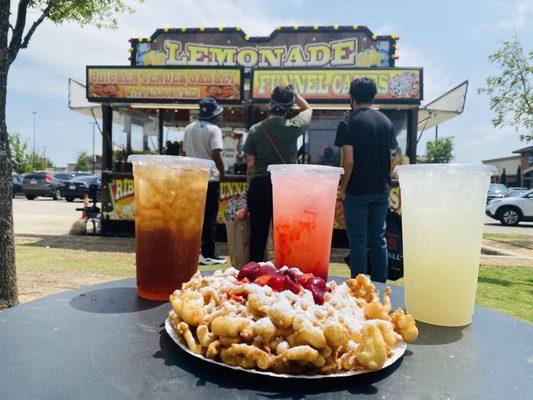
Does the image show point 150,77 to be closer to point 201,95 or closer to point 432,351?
point 201,95

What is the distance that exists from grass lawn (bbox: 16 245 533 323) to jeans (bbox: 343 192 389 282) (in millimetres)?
1532

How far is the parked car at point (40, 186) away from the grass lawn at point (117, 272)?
1758 cm

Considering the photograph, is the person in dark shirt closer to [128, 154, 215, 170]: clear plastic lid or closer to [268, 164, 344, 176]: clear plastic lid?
[268, 164, 344, 176]: clear plastic lid

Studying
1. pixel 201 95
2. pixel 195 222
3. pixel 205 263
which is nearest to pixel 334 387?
pixel 195 222

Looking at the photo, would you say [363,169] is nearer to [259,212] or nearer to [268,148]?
[268,148]

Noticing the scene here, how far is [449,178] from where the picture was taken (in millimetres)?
1229

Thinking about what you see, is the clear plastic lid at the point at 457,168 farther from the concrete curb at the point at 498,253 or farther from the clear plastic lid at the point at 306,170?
the concrete curb at the point at 498,253

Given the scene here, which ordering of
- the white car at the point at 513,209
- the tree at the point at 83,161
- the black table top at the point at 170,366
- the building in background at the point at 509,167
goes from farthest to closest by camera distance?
1. the tree at the point at 83,161
2. the building in background at the point at 509,167
3. the white car at the point at 513,209
4. the black table top at the point at 170,366

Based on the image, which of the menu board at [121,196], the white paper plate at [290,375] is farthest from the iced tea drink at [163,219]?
the menu board at [121,196]

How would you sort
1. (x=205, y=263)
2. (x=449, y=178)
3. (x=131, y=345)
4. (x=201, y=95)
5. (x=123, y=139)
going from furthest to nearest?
(x=123, y=139) → (x=201, y=95) → (x=205, y=263) → (x=449, y=178) → (x=131, y=345)

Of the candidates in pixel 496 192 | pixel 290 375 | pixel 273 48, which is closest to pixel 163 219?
pixel 290 375

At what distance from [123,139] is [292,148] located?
6.30m

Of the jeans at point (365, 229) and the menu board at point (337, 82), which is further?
the menu board at point (337, 82)

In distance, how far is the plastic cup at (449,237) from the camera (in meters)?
1.22
